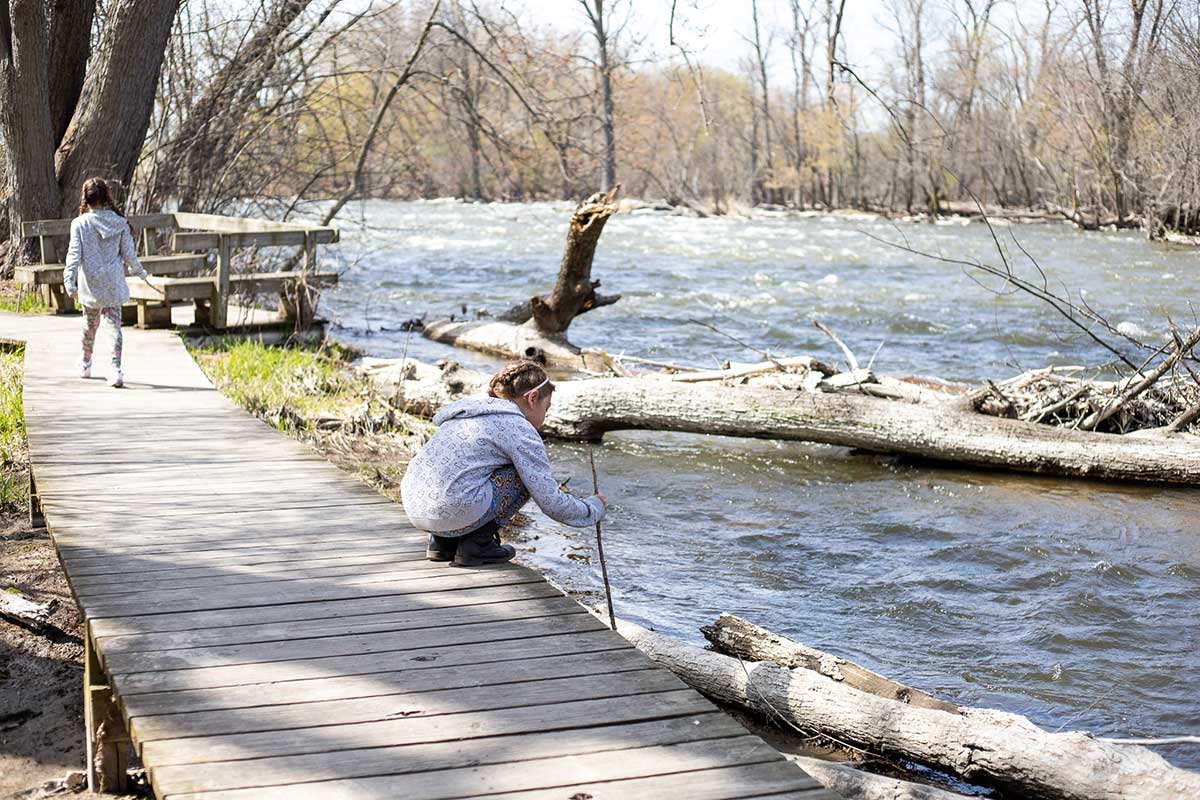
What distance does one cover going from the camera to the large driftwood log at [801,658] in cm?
478

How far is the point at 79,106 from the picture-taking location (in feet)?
46.0

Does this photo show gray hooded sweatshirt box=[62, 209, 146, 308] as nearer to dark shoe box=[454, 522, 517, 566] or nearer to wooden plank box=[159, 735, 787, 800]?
dark shoe box=[454, 522, 517, 566]

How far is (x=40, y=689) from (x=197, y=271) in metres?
10.1

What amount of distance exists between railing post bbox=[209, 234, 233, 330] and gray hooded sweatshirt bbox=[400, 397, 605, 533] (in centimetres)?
778

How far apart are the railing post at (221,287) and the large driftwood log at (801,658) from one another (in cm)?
808

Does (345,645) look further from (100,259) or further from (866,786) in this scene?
(100,259)

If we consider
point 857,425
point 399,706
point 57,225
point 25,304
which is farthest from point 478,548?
point 25,304

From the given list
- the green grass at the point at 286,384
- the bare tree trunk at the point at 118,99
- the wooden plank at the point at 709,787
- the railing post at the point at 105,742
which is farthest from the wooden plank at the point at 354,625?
the bare tree trunk at the point at 118,99

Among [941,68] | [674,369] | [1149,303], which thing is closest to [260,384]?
[674,369]

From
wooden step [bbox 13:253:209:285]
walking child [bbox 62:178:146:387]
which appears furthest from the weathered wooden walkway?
wooden step [bbox 13:253:209:285]

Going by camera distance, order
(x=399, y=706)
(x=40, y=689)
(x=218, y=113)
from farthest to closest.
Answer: (x=218, y=113), (x=40, y=689), (x=399, y=706)

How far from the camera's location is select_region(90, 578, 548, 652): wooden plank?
4.11 metres

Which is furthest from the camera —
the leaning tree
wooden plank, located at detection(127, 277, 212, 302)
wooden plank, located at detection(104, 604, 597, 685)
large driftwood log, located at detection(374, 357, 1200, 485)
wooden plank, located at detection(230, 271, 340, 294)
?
the leaning tree

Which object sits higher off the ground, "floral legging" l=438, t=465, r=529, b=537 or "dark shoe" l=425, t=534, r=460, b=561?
"floral legging" l=438, t=465, r=529, b=537
